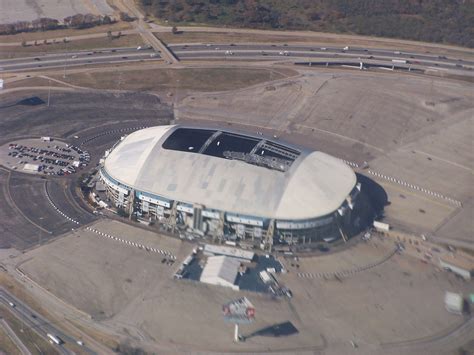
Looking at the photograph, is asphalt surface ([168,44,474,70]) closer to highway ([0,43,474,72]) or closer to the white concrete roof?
highway ([0,43,474,72])

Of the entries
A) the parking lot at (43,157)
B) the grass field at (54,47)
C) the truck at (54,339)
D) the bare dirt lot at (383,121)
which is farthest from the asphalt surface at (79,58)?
the truck at (54,339)

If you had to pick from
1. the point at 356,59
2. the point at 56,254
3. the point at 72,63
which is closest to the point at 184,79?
the point at 72,63

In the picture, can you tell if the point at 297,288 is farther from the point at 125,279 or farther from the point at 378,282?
the point at 125,279

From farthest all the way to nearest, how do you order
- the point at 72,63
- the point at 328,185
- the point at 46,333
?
the point at 72,63, the point at 328,185, the point at 46,333

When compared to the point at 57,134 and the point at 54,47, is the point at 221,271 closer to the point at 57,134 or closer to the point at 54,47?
the point at 57,134

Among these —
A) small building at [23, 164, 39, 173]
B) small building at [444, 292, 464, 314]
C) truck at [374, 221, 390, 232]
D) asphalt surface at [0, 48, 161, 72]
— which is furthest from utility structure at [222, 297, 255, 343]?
asphalt surface at [0, 48, 161, 72]

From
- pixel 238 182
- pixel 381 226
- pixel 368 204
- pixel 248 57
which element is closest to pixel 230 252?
pixel 238 182

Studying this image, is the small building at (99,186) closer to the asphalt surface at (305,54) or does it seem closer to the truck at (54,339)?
the truck at (54,339)
